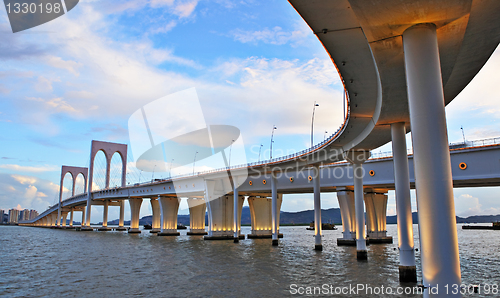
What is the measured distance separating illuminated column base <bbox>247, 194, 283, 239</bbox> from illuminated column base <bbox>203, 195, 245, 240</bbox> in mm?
3331

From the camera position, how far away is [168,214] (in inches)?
3002

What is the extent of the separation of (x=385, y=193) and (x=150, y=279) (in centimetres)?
4317

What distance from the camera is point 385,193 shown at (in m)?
54.3

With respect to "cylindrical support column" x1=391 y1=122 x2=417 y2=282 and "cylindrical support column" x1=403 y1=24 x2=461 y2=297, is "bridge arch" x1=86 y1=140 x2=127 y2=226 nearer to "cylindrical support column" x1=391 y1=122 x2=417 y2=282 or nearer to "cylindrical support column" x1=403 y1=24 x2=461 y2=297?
"cylindrical support column" x1=391 y1=122 x2=417 y2=282

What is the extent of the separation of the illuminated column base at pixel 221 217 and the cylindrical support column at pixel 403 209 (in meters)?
42.6

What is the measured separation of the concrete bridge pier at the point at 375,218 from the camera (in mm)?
51500

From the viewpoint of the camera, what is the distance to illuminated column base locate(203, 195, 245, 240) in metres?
60.4

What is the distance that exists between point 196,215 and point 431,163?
6941cm

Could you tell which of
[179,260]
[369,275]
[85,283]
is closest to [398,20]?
[369,275]

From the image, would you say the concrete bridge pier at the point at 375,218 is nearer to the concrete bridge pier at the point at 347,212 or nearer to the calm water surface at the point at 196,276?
the concrete bridge pier at the point at 347,212

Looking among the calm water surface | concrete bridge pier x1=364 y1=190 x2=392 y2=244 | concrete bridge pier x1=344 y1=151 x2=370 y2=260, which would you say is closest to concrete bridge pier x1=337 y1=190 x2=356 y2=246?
concrete bridge pier x1=364 y1=190 x2=392 y2=244

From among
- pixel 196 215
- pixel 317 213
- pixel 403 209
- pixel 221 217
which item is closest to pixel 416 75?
pixel 403 209

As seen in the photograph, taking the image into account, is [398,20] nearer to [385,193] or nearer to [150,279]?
[150,279]

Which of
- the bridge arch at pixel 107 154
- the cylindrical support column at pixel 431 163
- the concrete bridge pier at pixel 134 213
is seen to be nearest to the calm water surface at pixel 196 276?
the cylindrical support column at pixel 431 163
